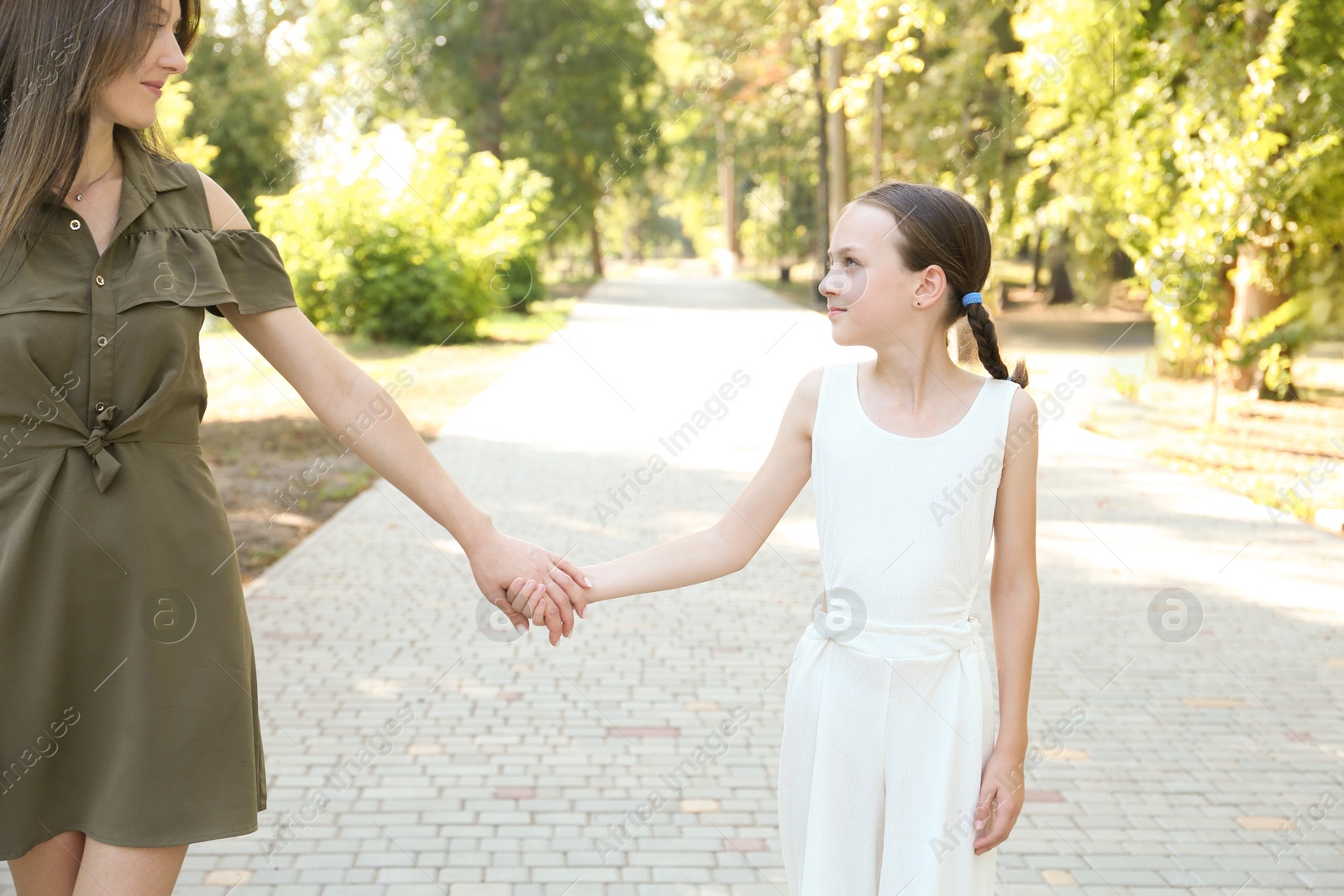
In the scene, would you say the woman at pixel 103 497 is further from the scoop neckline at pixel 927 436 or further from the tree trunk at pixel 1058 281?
the tree trunk at pixel 1058 281

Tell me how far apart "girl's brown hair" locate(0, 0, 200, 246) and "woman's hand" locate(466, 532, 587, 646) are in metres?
1.22

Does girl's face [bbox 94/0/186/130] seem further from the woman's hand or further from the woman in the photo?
the woman's hand

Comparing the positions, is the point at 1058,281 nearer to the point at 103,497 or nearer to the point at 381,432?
the point at 381,432

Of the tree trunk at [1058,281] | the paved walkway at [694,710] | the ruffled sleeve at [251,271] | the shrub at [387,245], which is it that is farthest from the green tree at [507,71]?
the ruffled sleeve at [251,271]

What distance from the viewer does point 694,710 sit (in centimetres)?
544

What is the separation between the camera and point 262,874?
3.91 m

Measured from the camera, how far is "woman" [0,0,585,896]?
2.04 metres

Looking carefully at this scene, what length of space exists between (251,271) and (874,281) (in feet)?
3.72

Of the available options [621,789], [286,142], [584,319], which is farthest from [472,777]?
[286,142]

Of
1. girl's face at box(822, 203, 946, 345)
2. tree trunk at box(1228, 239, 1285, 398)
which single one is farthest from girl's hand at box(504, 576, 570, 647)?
tree trunk at box(1228, 239, 1285, 398)

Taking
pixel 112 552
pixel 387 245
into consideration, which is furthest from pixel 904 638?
pixel 387 245

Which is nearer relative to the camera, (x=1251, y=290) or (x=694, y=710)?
(x=694, y=710)

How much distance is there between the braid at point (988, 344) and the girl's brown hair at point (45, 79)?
155cm

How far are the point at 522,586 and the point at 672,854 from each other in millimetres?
1503
